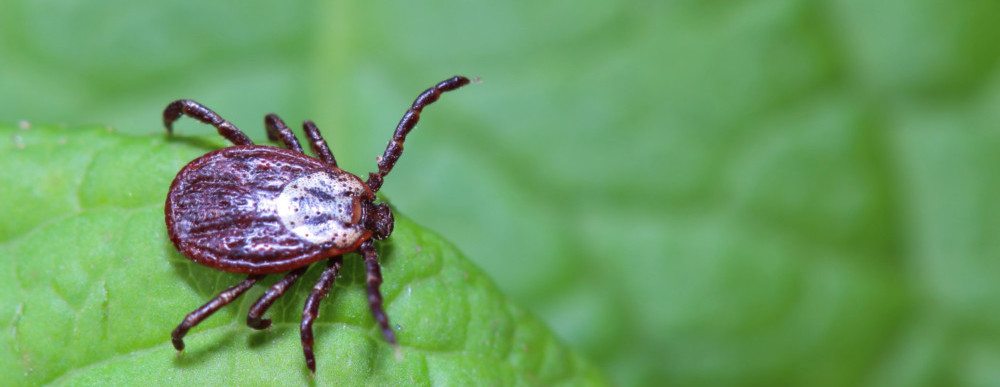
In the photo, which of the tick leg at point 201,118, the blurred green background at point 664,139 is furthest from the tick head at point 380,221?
the blurred green background at point 664,139

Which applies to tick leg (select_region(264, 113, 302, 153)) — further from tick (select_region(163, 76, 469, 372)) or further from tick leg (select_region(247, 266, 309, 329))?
tick leg (select_region(247, 266, 309, 329))

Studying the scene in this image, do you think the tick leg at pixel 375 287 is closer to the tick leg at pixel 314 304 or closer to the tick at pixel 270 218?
the tick at pixel 270 218

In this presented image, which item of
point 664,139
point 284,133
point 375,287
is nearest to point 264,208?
point 284,133

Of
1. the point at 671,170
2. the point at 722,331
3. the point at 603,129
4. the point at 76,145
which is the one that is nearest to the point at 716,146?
the point at 671,170

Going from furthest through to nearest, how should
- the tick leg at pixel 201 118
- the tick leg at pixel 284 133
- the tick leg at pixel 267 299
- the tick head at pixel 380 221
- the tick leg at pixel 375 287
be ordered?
the tick leg at pixel 284 133 < the tick leg at pixel 201 118 < the tick head at pixel 380 221 < the tick leg at pixel 267 299 < the tick leg at pixel 375 287

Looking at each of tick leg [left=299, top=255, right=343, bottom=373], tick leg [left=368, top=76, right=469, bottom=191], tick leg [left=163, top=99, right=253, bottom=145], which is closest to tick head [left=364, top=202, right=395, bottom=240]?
→ tick leg [left=299, top=255, right=343, bottom=373]

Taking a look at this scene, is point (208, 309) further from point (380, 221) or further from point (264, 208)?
point (380, 221)

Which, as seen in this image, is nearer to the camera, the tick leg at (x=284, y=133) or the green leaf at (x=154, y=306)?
the green leaf at (x=154, y=306)
